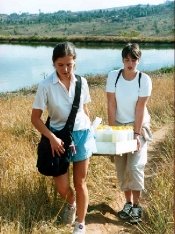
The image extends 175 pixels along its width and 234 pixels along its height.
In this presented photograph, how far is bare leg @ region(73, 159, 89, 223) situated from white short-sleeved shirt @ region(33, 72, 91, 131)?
30 centimetres

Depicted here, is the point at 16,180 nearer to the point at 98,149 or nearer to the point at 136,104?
the point at 98,149

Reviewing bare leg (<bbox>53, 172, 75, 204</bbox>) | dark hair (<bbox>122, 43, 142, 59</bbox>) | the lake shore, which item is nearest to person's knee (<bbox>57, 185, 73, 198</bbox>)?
Answer: bare leg (<bbox>53, 172, 75, 204</bbox>)

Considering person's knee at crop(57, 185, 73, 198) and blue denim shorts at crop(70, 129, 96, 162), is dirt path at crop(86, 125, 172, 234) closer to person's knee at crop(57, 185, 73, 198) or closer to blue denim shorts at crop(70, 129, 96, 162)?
person's knee at crop(57, 185, 73, 198)

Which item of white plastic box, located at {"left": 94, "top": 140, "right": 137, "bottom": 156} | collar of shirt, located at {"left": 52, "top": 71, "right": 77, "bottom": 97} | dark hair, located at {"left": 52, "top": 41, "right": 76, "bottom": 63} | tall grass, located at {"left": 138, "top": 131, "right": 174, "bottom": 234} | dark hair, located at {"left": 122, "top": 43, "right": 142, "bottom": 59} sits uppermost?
dark hair, located at {"left": 52, "top": 41, "right": 76, "bottom": 63}

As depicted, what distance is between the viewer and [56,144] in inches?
149

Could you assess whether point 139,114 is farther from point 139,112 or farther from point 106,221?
point 106,221

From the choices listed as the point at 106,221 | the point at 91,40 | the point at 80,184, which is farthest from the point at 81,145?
the point at 91,40

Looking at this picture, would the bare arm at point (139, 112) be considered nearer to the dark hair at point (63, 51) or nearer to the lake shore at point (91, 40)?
the dark hair at point (63, 51)

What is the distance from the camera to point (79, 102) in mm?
3859

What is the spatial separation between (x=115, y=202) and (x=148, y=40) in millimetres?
71202

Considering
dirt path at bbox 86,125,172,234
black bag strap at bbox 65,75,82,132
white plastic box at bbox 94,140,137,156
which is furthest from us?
dirt path at bbox 86,125,172,234

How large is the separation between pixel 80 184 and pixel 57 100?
713mm

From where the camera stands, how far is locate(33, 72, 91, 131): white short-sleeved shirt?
3.79m

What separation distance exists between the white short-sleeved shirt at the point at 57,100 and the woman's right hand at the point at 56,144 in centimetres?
16
